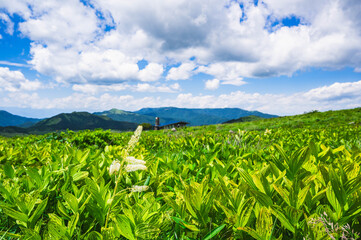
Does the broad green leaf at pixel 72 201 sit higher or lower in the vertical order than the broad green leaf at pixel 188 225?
higher

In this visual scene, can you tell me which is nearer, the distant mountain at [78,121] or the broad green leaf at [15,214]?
the broad green leaf at [15,214]

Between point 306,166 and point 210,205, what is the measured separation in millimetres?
987

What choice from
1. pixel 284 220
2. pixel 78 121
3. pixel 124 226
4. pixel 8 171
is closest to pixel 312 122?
pixel 284 220

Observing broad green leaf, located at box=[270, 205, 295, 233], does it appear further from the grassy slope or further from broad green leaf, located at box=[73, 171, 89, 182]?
the grassy slope

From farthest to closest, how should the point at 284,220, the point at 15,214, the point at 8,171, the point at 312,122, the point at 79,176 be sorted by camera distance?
the point at 312,122 → the point at 8,171 → the point at 79,176 → the point at 15,214 → the point at 284,220

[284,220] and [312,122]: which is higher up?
[284,220]

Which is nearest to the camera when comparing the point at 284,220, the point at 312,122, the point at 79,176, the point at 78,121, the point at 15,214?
the point at 284,220

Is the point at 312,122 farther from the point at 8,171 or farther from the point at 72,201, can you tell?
the point at 8,171

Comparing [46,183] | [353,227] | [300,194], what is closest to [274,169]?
[300,194]

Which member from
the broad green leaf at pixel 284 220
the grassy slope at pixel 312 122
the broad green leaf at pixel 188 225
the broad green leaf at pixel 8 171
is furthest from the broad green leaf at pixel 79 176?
the grassy slope at pixel 312 122

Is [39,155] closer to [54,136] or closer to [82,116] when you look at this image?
[54,136]

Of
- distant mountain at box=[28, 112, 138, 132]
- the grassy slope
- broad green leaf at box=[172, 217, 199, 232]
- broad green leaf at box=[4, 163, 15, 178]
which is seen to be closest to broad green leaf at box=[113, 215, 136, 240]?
broad green leaf at box=[172, 217, 199, 232]

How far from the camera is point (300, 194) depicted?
1.12m

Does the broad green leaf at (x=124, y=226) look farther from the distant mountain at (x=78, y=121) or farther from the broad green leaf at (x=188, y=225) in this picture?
the distant mountain at (x=78, y=121)
